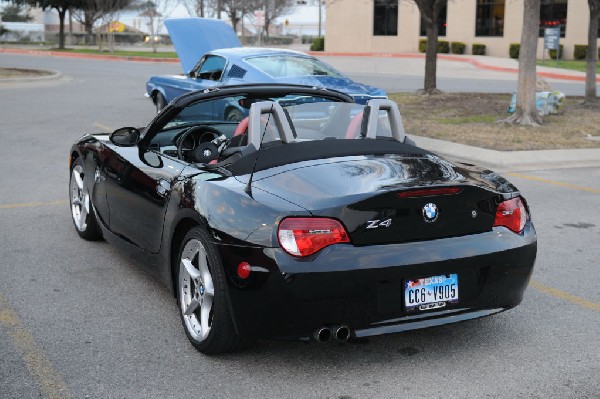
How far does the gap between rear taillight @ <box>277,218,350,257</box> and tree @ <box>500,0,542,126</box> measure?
12.7 m

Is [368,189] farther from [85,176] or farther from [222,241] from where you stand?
[85,176]

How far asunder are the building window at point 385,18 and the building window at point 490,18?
525 centimetres

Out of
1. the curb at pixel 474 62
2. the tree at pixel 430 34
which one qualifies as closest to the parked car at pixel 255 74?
the tree at pixel 430 34

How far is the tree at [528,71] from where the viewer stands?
1598cm

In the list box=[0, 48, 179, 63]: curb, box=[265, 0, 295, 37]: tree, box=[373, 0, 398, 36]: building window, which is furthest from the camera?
box=[265, 0, 295, 37]: tree

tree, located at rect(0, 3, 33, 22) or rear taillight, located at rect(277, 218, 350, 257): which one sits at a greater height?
tree, located at rect(0, 3, 33, 22)

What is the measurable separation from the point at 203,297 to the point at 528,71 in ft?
42.0

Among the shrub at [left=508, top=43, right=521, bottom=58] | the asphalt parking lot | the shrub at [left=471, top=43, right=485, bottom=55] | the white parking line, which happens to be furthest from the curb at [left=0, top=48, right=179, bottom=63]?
the white parking line

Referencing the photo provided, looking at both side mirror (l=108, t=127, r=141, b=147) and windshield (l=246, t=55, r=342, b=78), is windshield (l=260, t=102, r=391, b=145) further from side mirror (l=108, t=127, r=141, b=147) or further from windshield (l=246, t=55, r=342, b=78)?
windshield (l=246, t=55, r=342, b=78)

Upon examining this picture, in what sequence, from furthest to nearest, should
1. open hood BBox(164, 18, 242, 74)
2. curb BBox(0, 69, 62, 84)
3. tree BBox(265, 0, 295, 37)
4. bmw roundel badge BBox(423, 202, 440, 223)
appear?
tree BBox(265, 0, 295, 37), curb BBox(0, 69, 62, 84), open hood BBox(164, 18, 242, 74), bmw roundel badge BBox(423, 202, 440, 223)

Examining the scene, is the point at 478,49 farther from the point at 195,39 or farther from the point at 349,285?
the point at 349,285

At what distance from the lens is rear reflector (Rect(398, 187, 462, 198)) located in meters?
4.36

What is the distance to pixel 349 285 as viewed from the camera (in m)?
4.19

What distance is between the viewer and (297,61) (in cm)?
1498
